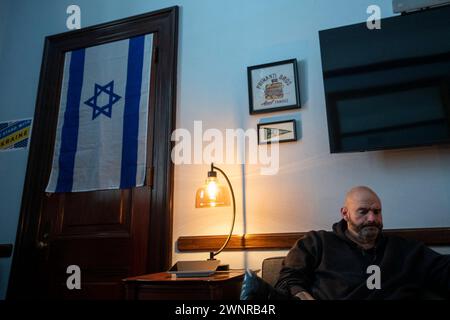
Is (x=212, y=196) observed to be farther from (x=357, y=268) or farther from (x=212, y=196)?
(x=357, y=268)

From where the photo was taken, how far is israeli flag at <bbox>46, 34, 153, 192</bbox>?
98.8 inches

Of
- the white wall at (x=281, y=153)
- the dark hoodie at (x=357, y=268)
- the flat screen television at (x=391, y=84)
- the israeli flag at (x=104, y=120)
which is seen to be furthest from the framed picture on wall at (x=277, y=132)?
the israeli flag at (x=104, y=120)

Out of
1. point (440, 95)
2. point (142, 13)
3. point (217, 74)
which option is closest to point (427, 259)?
point (440, 95)

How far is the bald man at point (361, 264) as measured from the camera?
148 centimetres

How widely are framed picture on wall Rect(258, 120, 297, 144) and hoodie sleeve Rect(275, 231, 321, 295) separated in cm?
68

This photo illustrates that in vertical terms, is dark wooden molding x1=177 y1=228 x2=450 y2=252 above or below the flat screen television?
below

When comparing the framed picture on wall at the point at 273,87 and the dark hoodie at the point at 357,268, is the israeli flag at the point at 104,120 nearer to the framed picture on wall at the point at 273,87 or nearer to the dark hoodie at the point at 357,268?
the framed picture on wall at the point at 273,87

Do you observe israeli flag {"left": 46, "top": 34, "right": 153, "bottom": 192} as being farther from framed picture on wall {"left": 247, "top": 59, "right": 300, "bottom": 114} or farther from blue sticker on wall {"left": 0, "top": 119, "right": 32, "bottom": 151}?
framed picture on wall {"left": 247, "top": 59, "right": 300, "bottom": 114}

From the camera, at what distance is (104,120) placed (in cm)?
265

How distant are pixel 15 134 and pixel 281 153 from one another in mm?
2219

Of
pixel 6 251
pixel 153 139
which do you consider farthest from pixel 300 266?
pixel 6 251

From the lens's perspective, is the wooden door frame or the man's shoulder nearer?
the man's shoulder

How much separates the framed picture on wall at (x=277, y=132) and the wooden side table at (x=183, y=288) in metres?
0.90

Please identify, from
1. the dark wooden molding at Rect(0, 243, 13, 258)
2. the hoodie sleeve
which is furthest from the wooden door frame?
the hoodie sleeve
